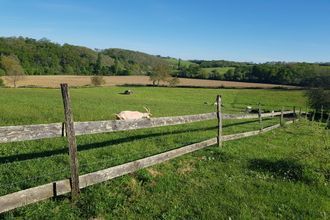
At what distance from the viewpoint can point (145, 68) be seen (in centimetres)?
17850

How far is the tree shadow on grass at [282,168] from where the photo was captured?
998 centimetres

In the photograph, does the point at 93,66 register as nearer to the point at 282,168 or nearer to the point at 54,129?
the point at 282,168

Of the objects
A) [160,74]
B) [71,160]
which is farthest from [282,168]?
[160,74]

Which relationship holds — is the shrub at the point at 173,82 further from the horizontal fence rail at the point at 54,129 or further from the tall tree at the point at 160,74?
the horizontal fence rail at the point at 54,129

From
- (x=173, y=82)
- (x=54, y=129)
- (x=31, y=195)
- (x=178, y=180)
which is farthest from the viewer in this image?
(x=173, y=82)

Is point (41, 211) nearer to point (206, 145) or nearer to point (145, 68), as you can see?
point (206, 145)

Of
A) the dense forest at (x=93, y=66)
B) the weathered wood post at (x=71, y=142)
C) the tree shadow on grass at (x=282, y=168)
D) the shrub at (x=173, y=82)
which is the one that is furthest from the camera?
the dense forest at (x=93, y=66)

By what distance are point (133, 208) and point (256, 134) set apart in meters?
12.2

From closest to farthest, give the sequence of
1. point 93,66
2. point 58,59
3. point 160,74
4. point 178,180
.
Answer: point 178,180 < point 160,74 < point 58,59 < point 93,66

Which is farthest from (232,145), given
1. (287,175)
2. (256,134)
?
(256,134)

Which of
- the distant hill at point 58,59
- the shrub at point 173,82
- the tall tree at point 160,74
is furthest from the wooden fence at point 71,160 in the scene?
the distant hill at point 58,59

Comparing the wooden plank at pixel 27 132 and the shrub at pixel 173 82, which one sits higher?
the wooden plank at pixel 27 132

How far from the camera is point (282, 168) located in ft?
35.4

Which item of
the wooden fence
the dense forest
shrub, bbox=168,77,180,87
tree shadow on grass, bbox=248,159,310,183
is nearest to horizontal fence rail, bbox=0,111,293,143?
the wooden fence
